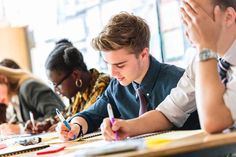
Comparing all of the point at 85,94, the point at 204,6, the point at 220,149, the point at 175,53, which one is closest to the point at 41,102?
the point at 85,94

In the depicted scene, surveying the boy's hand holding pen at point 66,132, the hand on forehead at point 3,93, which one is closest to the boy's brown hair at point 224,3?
the boy's hand holding pen at point 66,132

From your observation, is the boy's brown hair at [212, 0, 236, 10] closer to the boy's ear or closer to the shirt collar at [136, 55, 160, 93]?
the boy's ear

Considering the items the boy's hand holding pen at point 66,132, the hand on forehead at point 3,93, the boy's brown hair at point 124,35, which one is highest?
the boy's brown hair at point 124,35

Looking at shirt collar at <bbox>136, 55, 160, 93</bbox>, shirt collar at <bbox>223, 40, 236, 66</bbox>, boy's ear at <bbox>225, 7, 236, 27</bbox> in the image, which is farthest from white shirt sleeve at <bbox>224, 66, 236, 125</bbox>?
shirt collar at <bbox>136, 55, 160, 93</bbox>

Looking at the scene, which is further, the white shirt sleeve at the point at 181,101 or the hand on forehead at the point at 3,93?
the hand on forehead at the point at 3,93

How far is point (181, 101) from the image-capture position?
6.47 ft

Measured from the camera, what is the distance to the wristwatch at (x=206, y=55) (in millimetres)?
1581

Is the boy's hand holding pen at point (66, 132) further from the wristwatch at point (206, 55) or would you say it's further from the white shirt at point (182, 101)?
the wristwatch at point (206, 55)

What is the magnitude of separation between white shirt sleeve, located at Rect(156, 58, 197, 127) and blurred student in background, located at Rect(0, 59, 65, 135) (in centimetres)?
166

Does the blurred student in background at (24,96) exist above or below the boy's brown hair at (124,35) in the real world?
below

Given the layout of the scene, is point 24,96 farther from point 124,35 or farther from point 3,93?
point 124,35

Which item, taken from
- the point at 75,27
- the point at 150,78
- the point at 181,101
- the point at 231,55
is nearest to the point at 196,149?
the point at 231,55

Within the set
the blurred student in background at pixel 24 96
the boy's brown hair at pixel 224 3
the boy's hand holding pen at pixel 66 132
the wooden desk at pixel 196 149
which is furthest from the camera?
the blurred student in background at pixel 24 96

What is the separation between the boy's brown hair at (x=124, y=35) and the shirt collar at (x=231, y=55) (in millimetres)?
612
